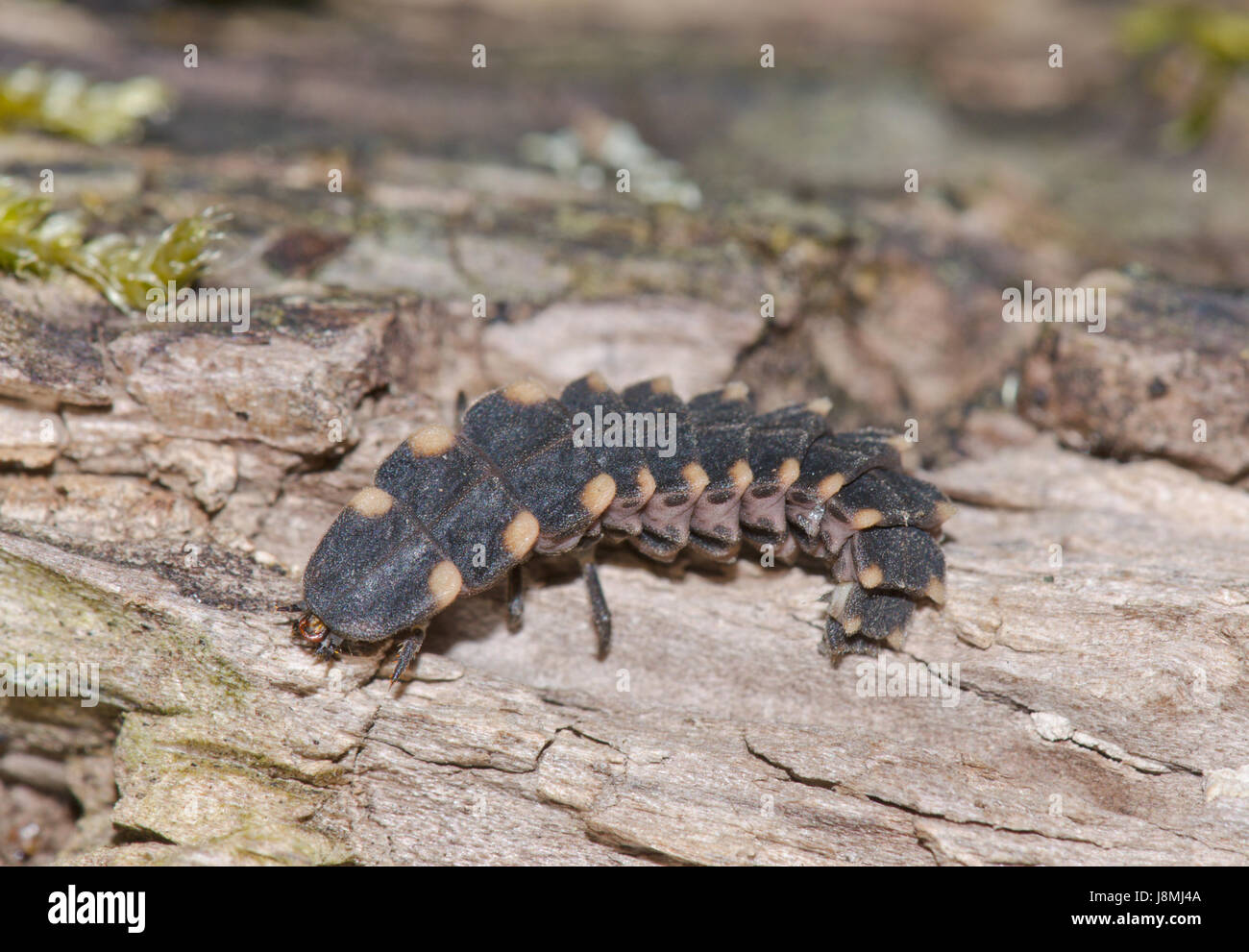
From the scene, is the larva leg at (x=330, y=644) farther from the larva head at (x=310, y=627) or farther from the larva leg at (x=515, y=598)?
the larva leg at (x=515, y=598)

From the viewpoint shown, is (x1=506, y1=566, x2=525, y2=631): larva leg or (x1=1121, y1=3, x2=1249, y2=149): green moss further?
(x1=1121, y1=3, x2=1249, y2=149): green moss

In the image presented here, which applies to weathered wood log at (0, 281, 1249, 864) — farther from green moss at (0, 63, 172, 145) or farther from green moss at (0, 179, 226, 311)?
green moss at (0, 63, 172, 145)

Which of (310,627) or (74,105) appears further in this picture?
(74,105)

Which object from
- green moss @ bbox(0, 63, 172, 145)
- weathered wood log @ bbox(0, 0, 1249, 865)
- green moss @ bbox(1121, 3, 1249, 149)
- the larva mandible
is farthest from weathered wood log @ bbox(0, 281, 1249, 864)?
green moss @ bbox(1121, 3, 1249, 149)

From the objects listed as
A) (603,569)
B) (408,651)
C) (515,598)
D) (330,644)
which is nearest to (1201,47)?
(603,569)

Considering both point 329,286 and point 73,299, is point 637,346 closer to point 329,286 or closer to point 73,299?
point 329,286

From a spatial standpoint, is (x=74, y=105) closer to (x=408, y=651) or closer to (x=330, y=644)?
(x=330, y=644)

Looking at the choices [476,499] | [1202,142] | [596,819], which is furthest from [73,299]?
[1202,142]
